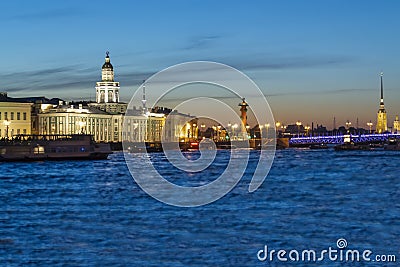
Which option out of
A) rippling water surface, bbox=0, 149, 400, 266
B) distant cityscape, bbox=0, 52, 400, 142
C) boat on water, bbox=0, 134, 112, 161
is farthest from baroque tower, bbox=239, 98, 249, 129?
rippling water surface, bbox=0, 149, 400, 266

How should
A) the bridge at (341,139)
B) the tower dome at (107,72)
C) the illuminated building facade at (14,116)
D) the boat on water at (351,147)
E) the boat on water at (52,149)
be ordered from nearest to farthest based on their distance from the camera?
the boat on water at (52,149) < the illuminated building facade at (14,116) < the boat on water at (351,147) < the bridge at (341,139) < the tower dome at (107,72)

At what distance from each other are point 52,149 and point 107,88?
63.9 metres

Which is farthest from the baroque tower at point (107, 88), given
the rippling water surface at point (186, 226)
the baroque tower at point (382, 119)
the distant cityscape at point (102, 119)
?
the rippling water surface at point (186, 226)

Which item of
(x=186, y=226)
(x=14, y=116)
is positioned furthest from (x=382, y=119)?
(x=186, y=226)

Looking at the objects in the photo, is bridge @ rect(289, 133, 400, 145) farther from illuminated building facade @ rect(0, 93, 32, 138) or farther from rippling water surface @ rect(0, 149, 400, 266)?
rippling water surface @ rect(0, 149, 400, 266)

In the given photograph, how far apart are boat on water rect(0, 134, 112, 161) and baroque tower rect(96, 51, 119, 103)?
189 feet

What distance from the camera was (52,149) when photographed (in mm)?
61844

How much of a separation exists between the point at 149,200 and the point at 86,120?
3186 inches

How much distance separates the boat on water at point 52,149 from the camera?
58.6 m

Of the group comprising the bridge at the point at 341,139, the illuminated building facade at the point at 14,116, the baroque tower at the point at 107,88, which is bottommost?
the bridge at the point at 341,139

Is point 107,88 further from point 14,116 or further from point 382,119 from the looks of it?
point 382,119

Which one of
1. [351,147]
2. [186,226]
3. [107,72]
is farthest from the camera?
[107,72]

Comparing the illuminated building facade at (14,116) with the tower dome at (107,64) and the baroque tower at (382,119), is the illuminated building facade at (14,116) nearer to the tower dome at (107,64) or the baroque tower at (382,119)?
the tower dome at (107,64)

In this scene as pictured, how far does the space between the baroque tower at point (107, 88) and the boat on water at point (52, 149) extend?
57712 mm
